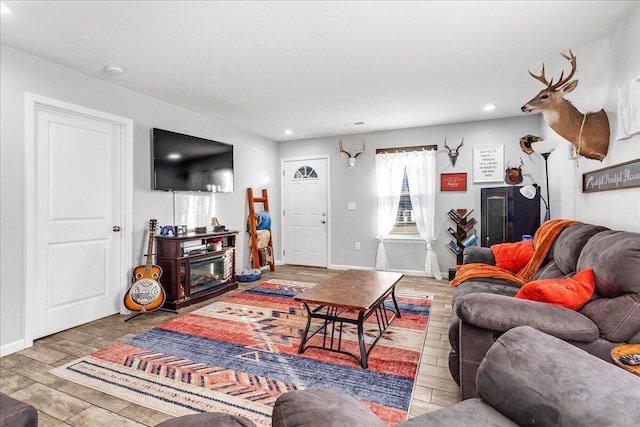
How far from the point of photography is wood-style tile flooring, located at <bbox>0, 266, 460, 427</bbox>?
1.76 meters

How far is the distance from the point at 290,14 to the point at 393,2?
0.67m

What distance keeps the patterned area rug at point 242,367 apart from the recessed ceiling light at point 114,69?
242cm

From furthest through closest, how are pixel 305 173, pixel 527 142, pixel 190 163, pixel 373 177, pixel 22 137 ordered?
1. pixel 305 173
2. pixel 373 177
3. pixel 527 142
4. pixel 190 163
5. pixel 22 137

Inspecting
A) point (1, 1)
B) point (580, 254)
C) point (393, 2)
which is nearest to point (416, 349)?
point (580, 254)

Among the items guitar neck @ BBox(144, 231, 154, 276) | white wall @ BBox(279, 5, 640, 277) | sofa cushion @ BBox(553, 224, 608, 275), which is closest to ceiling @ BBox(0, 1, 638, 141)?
white wall @ BBox(279, 5, 640, 277)

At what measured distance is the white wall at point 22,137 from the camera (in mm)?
2543

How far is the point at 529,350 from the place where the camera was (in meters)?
0.92

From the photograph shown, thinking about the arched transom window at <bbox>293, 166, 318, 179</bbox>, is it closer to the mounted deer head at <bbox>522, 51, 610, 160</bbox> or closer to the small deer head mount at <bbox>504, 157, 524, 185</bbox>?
the small deer head mount at <bbox>504, 157, 524, 185</bbox>

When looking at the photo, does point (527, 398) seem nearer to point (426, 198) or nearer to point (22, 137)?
point (22, 137)

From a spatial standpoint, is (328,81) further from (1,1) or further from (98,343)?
(98,343)

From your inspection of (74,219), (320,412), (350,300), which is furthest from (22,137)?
(320,412)

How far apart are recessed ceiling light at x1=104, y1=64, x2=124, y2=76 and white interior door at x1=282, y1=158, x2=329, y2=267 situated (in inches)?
134

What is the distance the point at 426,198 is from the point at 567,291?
3.47m

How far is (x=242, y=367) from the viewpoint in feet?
7.46
